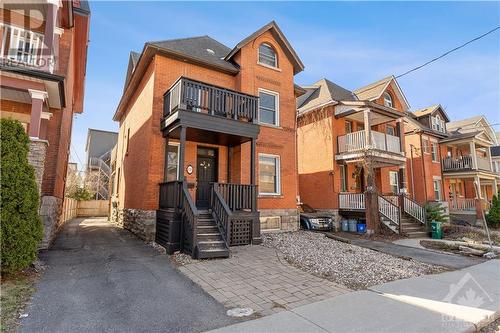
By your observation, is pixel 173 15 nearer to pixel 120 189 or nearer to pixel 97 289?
pixel 97 289

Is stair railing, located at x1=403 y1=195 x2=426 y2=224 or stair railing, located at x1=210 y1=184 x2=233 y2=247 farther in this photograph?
stair railing, located at x1=403 y1=195 x2=426 y2=224

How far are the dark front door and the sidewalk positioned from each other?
741cm

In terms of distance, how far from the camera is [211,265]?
7344 millimetres

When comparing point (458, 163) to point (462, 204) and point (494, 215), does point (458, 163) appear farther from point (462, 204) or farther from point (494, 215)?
point (494, 215)

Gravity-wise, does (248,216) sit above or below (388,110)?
below

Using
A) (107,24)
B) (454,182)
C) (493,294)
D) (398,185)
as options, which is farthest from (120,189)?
(454,182)

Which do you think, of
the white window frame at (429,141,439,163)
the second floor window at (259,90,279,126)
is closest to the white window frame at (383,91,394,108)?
the white window frame at (429,141,439,163)

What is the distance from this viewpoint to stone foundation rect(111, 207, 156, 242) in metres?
10.4

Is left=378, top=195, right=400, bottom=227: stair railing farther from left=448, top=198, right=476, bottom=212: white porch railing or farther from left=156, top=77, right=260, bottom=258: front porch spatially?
left=448, top=198, right=476, bottom=212: white porch railing

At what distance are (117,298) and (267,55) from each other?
1289cm

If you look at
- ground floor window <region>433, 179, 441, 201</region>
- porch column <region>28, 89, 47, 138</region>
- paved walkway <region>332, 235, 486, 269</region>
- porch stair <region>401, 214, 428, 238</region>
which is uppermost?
porch column <region>28, 89, 47, 138</region>

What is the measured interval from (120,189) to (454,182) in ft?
96.2

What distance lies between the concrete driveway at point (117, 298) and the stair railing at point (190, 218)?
34.9 inches

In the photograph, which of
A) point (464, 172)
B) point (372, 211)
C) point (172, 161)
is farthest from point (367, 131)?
point (464, 172)
